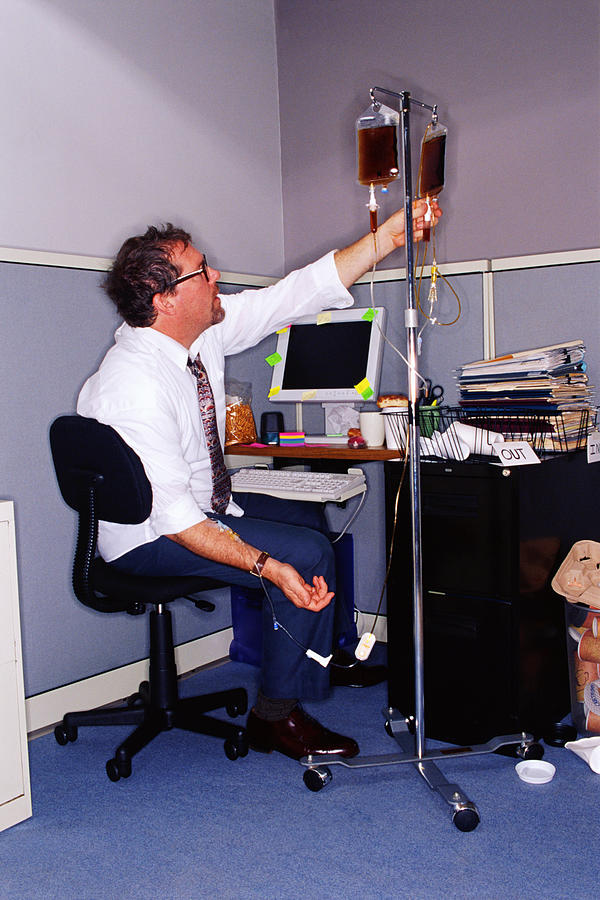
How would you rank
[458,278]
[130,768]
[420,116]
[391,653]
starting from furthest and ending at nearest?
1. [420,116]
2. [458,278]
3. [391,653]
4. [130,768]

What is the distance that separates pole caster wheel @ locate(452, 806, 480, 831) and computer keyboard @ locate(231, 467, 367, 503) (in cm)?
83

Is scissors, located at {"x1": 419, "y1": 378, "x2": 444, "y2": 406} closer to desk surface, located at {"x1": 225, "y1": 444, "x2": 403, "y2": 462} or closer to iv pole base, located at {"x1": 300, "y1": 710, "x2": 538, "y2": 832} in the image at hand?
desk surface, located at {"x1": 225, "y1": 444, "x2": 403, "y2": 462}

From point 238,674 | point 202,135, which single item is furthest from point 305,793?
point 202,135

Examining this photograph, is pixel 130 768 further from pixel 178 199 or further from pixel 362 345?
pixel 178 199

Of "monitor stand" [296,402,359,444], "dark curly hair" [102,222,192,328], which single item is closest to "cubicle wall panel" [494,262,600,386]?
"monitor stand" [296,402,359,444]

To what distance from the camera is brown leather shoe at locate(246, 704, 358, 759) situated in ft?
6.41

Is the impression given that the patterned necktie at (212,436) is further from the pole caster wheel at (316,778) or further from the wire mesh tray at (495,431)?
the pole caster wheel at (316,778)

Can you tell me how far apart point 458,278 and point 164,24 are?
1.36 metres

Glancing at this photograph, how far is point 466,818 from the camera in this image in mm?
1622

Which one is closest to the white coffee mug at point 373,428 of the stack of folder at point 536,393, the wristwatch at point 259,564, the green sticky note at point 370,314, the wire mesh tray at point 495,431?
the wire mesh tray at point 495,431

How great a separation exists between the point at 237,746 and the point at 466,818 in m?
0.63

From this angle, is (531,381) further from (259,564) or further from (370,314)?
(259,564)

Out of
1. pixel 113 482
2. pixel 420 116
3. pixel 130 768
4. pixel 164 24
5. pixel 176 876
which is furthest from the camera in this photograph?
pixel 420 116

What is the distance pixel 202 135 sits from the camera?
9.26 ft
